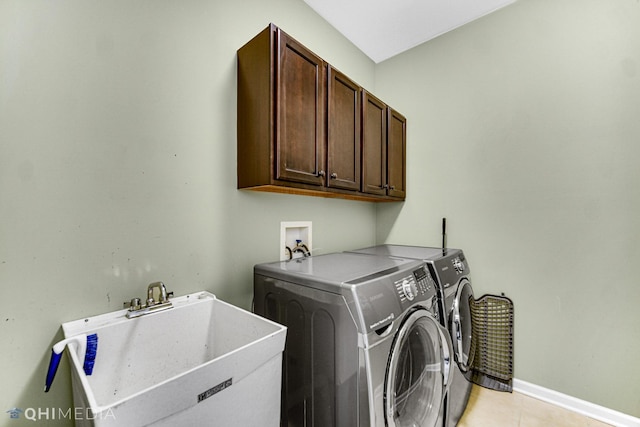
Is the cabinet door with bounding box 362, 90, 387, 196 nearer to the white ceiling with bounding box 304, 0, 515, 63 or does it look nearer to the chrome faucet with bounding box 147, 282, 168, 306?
the white ceiling with bounding box 304, 0, 515, 63

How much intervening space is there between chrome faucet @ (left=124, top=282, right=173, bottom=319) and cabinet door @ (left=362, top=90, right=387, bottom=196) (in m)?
1.34

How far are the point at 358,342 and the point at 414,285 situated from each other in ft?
1.52

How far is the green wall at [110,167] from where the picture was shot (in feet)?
2.88

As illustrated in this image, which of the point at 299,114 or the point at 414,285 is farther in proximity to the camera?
the point at 299,114

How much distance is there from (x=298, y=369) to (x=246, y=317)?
0.37 m

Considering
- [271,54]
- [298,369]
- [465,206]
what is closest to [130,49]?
[271,54]

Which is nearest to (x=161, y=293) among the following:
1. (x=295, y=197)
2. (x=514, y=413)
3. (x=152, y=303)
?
(x=152, y=303)

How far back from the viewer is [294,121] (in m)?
1.39

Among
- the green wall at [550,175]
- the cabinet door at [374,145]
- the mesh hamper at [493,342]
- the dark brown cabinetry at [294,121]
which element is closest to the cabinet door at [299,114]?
the dark brown cabinetry at [294,121]

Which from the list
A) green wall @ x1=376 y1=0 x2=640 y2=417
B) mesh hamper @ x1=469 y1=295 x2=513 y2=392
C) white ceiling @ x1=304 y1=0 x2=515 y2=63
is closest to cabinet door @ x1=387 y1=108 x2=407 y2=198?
green wall @ x1=376 y1=0 x2=640 y2=417

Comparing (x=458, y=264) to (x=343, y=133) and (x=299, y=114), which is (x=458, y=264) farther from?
(x=299, y=114)

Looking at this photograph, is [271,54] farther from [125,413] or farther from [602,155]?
[602,155]

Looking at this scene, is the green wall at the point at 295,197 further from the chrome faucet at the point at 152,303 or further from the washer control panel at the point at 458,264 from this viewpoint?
the washer control panel at the point at 458,264

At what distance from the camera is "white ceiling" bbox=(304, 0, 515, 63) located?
1.95 m
